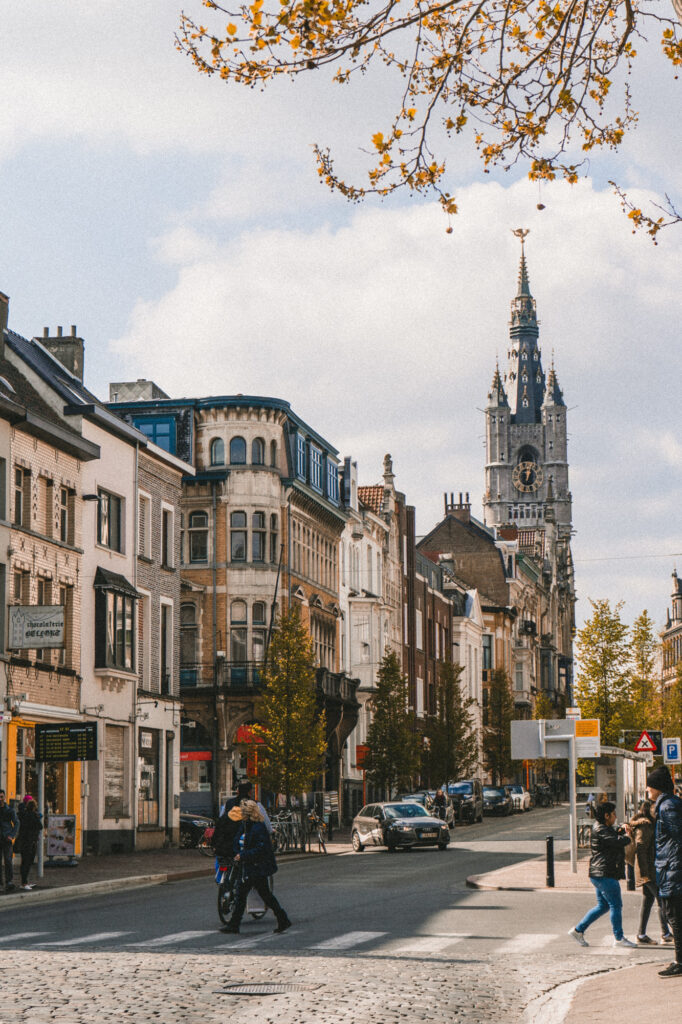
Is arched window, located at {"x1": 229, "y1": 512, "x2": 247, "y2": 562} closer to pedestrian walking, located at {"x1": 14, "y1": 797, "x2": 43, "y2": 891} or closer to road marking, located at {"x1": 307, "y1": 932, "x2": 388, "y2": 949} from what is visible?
pedestrian walking, located at {"x1": 14, "y1": 797, "x2": 43, "y2": 891}

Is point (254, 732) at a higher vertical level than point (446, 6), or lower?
lower

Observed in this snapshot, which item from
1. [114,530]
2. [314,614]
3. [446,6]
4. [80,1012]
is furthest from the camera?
[314,614]

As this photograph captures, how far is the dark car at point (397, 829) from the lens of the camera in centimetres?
4262

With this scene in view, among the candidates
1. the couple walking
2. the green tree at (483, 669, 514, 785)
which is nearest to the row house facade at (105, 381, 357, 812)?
the green tree at (483, 669, 514, 785)

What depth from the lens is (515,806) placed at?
78.8 metres

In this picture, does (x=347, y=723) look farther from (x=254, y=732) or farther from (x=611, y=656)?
(x=254, y=732)

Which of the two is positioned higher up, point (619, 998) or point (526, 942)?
point (619, 998)

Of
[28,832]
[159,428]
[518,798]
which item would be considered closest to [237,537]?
[159,428]

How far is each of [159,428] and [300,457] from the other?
5.90 metres

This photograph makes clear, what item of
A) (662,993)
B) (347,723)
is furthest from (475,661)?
(662,993)

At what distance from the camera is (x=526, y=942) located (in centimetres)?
1773

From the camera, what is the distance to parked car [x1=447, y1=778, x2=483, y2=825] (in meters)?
63.9

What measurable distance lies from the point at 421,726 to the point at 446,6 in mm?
75724

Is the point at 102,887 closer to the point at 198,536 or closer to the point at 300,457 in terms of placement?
the point at 198,536
